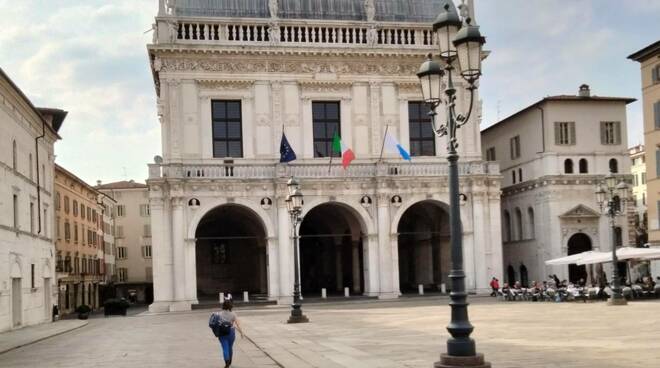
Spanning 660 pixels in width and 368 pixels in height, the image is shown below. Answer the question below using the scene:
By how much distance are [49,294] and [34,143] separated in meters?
8.77

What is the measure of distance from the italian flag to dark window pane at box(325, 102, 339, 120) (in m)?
2.46

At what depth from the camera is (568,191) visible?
5681cm

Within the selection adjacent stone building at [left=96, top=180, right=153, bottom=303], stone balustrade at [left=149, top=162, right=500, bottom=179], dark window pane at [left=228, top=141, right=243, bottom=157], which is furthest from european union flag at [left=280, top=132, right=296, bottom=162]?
adjacent stone building at [left=96, top=180, right=153, bottom=303]

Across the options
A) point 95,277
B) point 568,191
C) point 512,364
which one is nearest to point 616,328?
point 512,364

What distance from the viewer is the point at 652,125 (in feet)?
168

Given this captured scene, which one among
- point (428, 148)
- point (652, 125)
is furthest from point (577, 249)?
point (428, 148)

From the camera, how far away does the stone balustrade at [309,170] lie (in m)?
49.8

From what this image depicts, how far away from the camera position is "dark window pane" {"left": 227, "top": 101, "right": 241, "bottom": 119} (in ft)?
171

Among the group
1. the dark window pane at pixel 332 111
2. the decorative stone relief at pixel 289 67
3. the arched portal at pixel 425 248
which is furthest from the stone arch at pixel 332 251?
the decorative stone relief at pixel 289 67

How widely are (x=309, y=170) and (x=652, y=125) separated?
2033 cm

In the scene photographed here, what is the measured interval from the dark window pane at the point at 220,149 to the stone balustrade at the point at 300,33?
5.95 m

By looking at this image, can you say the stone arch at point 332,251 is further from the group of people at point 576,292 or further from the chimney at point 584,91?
the chimney at point 584,91

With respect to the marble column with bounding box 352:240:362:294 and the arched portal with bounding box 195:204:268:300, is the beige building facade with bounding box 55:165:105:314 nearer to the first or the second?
the arched portal with bounding box 195:204:268:300

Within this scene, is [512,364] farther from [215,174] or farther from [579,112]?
[579,112]
